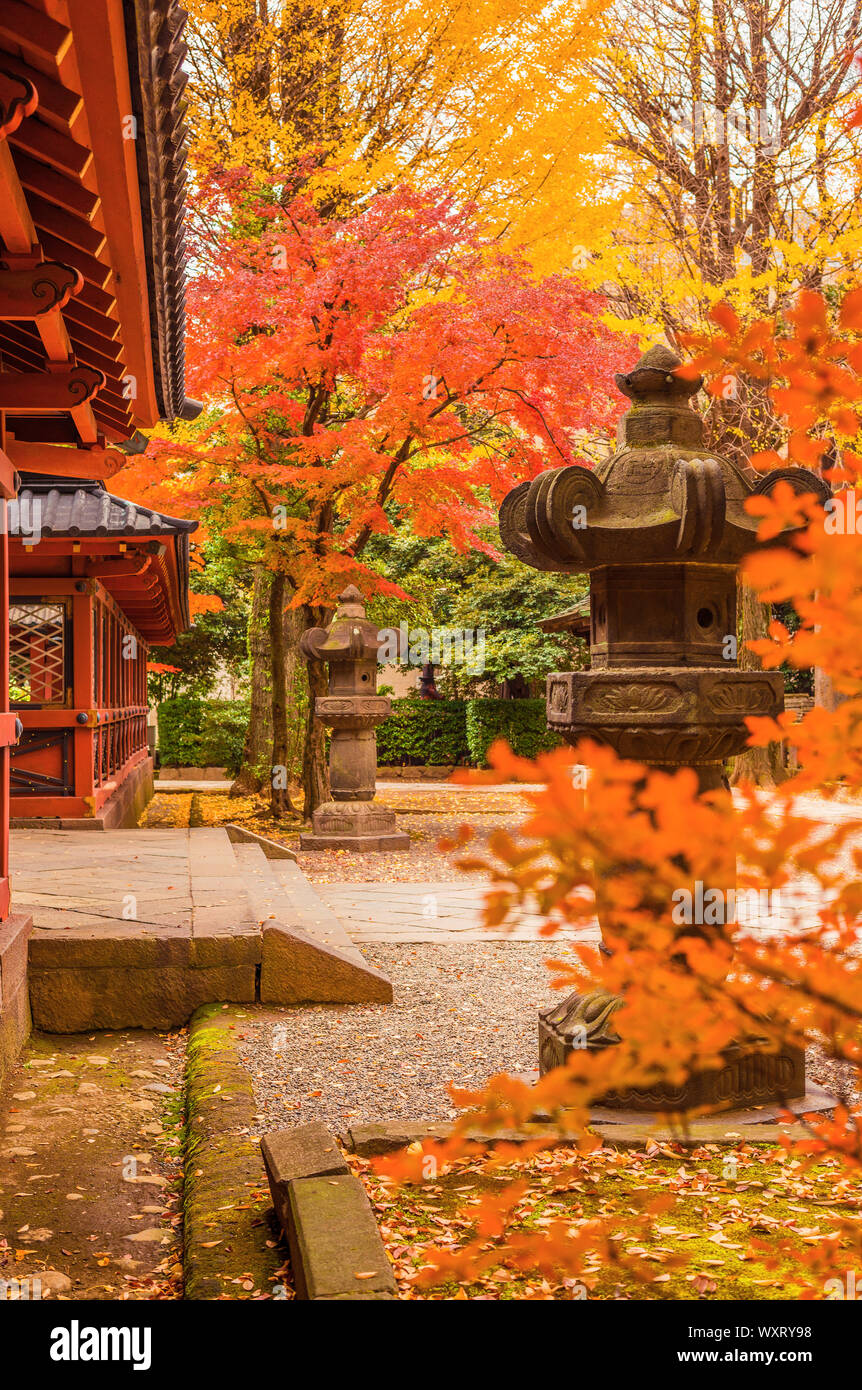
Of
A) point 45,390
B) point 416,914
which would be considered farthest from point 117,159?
point 416,914

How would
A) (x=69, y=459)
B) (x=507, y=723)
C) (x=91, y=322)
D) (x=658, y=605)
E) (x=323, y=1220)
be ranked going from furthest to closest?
(x=507, y=723), (x=69, y=459), (x=658, y=605), (x=91, y=322), (x=323, y=1220)

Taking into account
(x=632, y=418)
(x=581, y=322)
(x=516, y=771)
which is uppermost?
(x=581, y=322)

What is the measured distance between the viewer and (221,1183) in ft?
11.3

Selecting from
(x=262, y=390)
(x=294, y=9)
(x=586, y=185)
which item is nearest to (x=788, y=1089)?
(x=586, y=185)

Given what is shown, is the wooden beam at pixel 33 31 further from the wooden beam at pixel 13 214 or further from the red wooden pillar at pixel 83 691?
the red wooden pillar at pixel 83 691

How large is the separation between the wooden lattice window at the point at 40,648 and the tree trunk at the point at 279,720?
395 centimetres

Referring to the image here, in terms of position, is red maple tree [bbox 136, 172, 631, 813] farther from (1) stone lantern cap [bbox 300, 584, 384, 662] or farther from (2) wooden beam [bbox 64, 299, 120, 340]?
(2) wooden beam [bbox 64, 299, 120, 340]

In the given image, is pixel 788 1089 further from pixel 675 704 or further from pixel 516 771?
pixel 516 771

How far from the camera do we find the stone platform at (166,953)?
17.7 feet

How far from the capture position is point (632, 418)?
474 centimetres

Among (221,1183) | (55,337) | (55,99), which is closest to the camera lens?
(55,99)

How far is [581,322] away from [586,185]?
3.05 metres

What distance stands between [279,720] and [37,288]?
37.6 feet

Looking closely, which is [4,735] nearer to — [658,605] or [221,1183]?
[221,1183]
